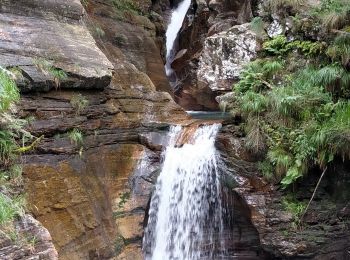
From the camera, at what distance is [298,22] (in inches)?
377

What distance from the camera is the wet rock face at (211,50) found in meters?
11.8

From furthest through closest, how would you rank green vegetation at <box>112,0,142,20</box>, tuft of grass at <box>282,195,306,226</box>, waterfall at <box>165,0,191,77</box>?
waterfall at <box>165,0,191,77</box> < green vegetation at <box>112,0,142,20</box> < tuft of grass at <box>282,195,306,226</box>

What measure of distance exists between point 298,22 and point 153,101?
429 cm

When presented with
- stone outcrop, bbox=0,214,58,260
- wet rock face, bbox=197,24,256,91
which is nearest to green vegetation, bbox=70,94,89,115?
stone outcrop, bbox=0,214,58,260

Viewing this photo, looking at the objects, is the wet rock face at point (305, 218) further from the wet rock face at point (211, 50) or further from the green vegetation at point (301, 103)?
the wet rock face at point (211, 50)

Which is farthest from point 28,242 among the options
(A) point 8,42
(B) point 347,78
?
(B) point 347,78

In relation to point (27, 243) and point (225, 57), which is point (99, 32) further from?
point (27, 243)

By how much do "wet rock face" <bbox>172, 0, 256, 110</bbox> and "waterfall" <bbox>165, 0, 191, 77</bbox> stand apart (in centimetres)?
39

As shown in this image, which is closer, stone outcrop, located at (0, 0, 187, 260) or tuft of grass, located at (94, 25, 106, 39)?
stone outcrop, located at (0, 0, 187, 260)

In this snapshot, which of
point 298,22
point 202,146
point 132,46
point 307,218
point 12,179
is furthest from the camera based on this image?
point 132,46

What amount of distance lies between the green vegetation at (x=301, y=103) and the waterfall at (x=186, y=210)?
122 centimetres

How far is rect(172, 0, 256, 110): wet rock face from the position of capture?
11750mm

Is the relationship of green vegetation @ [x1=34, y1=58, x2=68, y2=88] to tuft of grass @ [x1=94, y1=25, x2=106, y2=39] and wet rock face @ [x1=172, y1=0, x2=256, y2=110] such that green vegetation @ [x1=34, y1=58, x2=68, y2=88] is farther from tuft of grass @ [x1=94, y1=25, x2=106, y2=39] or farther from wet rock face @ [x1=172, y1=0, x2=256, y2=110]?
wet rock face @ [x1=172, y1=0, x2=256, y2=110]

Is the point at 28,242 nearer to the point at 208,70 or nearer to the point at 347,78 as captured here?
the point at 347,78
